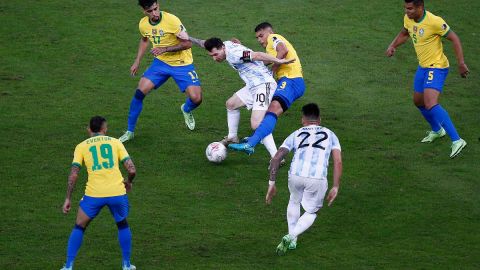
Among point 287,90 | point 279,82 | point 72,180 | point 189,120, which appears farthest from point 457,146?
point 72,180

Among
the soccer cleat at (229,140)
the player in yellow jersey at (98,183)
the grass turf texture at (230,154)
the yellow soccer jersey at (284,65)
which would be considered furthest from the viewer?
the soccer cleat at (229,140)

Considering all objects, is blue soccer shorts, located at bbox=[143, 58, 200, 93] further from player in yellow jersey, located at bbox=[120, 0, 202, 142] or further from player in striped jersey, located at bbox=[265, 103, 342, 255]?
player in striped jersey, located at bbox=[265, 103, 342, 255]

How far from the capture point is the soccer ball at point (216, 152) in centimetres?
1805

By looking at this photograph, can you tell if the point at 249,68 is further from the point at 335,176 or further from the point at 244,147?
the point at 335,176

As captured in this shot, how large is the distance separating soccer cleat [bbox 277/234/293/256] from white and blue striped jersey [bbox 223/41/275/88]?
4.20m

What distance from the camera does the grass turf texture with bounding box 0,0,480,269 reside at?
14.9 metres

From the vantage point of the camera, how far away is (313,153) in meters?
14.2

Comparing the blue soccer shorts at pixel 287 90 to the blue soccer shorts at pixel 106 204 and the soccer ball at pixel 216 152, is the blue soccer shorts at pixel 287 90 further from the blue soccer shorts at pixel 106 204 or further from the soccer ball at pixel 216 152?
the blue soccer shorts at pixel 106 204

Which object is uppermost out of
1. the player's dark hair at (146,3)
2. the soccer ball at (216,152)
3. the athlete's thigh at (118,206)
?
the player's dark hair at (146,3)

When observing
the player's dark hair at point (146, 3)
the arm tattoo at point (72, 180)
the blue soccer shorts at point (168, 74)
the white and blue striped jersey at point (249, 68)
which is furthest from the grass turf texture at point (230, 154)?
the player's dark hair at point (146, 3)

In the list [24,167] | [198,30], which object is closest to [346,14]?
[198,30]

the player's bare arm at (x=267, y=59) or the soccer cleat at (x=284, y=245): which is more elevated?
the player's bare arm at (x=267, y=59)

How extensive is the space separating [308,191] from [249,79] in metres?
4.12

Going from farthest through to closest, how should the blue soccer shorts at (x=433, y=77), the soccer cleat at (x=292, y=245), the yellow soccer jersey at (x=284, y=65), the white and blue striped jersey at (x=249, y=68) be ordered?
the blue soccer shorts at (x=433, y=77) → the yellow soccer jersey at (x=284, y=65) → the white and blue striped jersey at (x=249, y=68) → the soccer cleat at (x=292, y=245)
